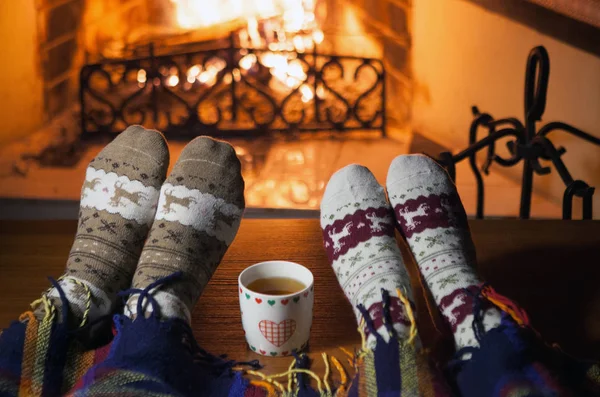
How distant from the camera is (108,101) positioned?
1.68m

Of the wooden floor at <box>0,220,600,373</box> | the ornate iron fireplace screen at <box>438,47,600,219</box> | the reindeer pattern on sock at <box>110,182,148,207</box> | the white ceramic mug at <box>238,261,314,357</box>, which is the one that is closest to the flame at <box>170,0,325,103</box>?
the ornate iron fireplace screen at <box>438,47,600,219</box>

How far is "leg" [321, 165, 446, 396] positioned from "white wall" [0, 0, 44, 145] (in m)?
1.13

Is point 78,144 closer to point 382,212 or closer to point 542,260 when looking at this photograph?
point 382,212

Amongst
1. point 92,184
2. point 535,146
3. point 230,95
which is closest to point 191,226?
point 92,184

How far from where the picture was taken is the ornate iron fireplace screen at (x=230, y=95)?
1.66 meters

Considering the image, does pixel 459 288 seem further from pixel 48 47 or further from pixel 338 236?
pixel 48 47

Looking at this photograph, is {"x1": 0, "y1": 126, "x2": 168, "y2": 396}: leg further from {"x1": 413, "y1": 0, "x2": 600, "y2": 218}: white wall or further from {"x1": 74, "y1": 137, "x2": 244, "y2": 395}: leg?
{"x1": 413, "y1": 0, "x2": 600, "y2": 218}: white wall

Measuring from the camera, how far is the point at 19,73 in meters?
1.63

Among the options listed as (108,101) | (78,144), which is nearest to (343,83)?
(108,101)

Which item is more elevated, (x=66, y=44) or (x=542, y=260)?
(x=66, y=44)

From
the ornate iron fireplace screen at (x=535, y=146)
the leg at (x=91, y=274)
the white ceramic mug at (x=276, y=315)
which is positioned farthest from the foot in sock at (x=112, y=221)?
the ornate iron fireplace screen at (x=535, y=146)

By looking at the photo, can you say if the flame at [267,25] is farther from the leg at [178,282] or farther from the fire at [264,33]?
the leg at [178,282]

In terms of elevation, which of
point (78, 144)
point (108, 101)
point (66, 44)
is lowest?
point (78, 144)

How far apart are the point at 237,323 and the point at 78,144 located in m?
1.17
